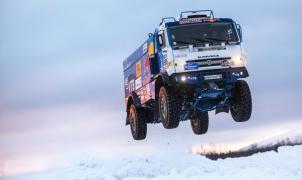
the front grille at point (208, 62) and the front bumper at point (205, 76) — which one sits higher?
the front grille at point (208, 62)

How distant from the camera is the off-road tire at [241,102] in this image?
1994 cm

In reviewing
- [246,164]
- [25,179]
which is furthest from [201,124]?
[246,164]

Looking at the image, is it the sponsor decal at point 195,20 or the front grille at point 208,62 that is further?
the sponsor decal at point 195,20

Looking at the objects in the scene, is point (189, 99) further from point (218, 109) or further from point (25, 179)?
point (25, 179)

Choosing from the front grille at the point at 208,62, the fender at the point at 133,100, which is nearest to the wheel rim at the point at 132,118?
the fender at the point at 133,100

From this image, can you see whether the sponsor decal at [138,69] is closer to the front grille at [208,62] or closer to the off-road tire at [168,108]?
the off-road tire at [168,108]

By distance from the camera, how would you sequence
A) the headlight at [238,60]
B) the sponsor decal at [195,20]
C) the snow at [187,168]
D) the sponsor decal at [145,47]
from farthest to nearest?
1. the snow at [187,168]
2. the sponsor decal at [145,47]
3. the sponsor decal at [195,20]
4. the headlight at [238,60]

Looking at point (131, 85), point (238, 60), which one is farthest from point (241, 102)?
point (131, 85)

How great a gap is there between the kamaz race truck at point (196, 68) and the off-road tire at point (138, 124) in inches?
115

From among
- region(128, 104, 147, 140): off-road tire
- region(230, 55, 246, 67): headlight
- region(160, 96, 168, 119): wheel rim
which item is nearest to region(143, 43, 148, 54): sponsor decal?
region(160, 96, 168, 119): wheel rim

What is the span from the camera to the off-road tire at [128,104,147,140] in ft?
79.6

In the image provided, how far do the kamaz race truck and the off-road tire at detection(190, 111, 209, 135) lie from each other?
2734 mm

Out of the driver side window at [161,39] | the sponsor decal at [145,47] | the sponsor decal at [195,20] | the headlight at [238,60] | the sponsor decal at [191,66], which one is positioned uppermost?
the sponsor decal at [195,20]

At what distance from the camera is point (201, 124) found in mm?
24250
